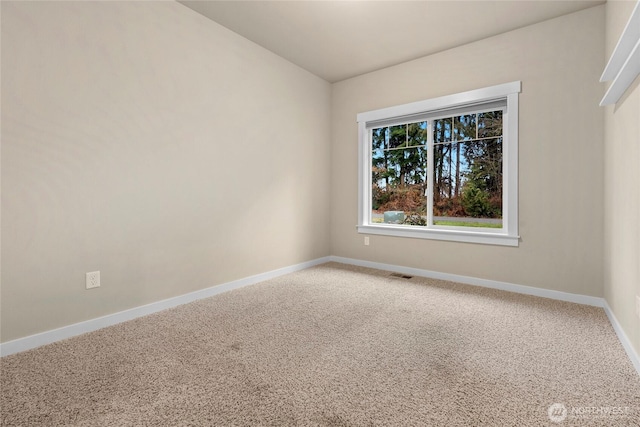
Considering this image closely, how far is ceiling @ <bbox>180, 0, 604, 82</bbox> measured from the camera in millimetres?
2670

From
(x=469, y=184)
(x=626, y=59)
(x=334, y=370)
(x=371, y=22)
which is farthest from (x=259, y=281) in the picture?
(x=626, y=59)

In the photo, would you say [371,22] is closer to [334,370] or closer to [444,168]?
[444,168]

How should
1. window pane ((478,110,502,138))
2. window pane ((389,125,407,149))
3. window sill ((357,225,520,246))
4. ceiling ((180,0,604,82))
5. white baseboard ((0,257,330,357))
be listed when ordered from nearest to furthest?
1. white baseboard ((0,257,330,357))
2. ceiling ((180,0,604,82))
3. window sill ((357,225,520,246))
4. window pane ((478,110,502,138))
5. window pane ((389,125,407,149))

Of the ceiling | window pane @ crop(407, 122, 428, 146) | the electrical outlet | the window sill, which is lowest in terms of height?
the electrical outlet

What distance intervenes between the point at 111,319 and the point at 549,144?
3.98 meters

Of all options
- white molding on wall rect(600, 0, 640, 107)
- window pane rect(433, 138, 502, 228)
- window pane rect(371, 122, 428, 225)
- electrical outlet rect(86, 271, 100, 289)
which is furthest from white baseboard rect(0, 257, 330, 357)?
white molding on wall rect(600, 0, 640, 107)

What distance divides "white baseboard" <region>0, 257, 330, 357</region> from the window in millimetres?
1872

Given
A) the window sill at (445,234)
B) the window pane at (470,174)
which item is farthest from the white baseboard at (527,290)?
the window pane at (470,174)

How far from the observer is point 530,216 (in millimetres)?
2996

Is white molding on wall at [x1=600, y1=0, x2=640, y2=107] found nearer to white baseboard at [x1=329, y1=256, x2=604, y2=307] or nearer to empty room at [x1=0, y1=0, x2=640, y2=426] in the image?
empty room at [x1=0, y1=0, x2=640, y2=426]

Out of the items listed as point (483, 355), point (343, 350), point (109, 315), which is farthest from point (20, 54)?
point (483, 355)

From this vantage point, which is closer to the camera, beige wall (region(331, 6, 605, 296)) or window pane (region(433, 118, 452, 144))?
beige wall (region(331, 6, 605, 296))

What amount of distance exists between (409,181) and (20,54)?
3.66 metres

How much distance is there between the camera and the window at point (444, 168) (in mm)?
3168
